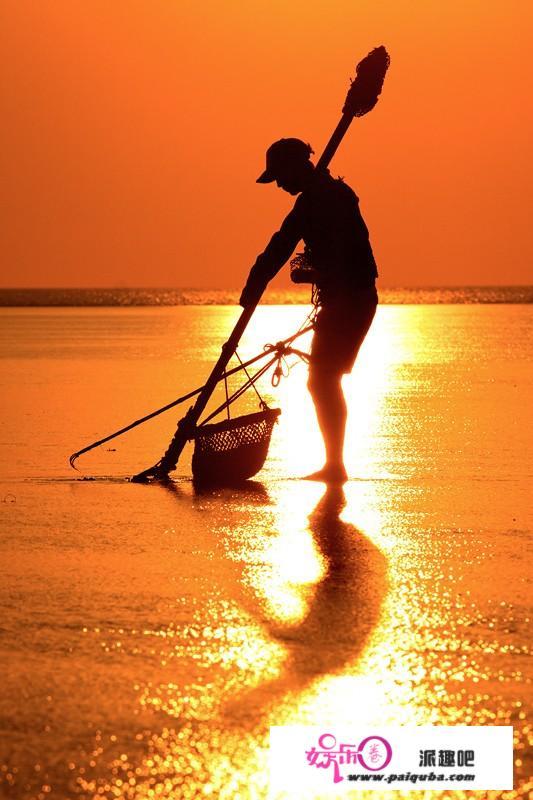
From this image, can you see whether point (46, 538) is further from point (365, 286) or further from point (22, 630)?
point (365, 286)

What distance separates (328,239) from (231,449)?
52.7 inches

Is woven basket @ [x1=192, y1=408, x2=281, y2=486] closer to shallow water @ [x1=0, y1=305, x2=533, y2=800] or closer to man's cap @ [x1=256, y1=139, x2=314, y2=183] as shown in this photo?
shallow water @ [x1=0, y1=305, x2=533, y2=800]

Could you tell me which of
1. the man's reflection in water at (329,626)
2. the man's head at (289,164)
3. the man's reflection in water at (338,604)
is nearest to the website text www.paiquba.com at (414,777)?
the man's reflection in water at (329,626)

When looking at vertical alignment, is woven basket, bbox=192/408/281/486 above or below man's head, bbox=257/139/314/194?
below

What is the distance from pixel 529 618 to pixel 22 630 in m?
1.69

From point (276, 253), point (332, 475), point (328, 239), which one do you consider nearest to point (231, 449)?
point (332, 475)

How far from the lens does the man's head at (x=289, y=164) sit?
9.31m

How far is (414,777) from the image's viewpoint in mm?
3906

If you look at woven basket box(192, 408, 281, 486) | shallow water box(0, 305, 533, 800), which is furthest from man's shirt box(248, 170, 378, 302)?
shallow water box(0, 305, 533, 800)

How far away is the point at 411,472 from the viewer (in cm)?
982

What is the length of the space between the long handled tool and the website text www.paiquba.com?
5.73 meters

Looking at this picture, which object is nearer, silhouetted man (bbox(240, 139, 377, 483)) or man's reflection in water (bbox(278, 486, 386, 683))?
man's reflection in water (bbox(278, 486, 386, 683))

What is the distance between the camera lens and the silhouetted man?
9336mm

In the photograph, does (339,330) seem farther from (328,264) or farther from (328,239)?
(328,239)
